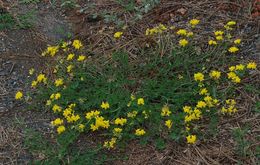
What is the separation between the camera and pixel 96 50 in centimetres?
471

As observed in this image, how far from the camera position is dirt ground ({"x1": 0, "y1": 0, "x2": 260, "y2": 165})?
145 inches

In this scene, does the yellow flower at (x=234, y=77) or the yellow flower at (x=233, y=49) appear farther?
the yellow flower at (x=233, y=49)

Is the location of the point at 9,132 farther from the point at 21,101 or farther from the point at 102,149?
the point at 102,149

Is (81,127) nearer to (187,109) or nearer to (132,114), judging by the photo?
(132,114)

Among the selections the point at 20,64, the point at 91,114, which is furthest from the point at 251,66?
the point at 20,64

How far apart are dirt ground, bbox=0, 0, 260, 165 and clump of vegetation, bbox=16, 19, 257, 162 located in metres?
0.09

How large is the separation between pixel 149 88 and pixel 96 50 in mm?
906

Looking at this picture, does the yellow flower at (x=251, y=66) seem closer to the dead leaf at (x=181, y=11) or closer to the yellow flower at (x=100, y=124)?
the dead leaf at (x=181, y=11)

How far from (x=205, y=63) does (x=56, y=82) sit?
1338mm

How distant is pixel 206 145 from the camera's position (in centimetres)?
369

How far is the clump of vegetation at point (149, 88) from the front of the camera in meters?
3.78

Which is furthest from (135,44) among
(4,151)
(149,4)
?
(4,151)

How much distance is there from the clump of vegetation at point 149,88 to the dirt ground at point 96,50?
0.31ft

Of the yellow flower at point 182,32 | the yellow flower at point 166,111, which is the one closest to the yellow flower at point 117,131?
the yellow flower at point 166,111
